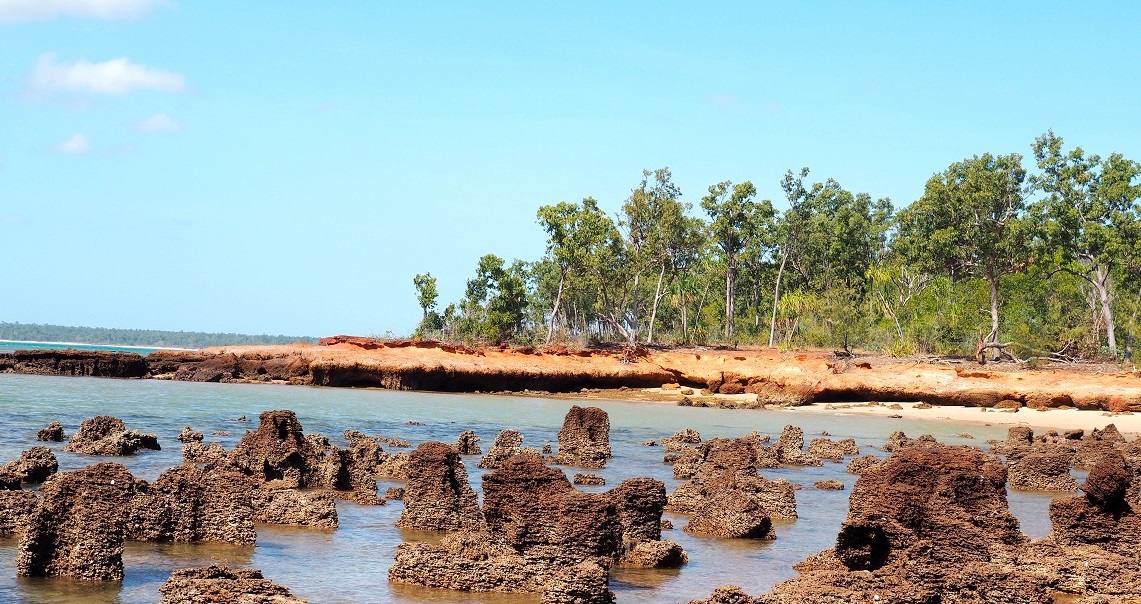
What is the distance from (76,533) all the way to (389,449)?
15.8m

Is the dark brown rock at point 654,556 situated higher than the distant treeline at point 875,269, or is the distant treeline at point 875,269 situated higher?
the distant treeline at point 875,269

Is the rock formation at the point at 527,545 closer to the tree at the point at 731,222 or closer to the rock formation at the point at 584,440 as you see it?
the rock formation at the point at 584,440

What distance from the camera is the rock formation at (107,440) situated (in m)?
22.9

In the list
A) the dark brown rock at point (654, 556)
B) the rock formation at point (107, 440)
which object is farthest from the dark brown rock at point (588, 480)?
the rock formation at point (107, 440)

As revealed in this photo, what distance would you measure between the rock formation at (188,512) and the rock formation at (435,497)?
2.34 metres

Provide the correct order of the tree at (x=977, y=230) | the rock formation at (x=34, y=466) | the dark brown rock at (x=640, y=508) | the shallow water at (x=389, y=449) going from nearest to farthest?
the shallow water at (x=389, y=449), the dark brown rock at (x=640, y=508), the rock formation at (x=34, y=466), the tree at (x=977, y=230)

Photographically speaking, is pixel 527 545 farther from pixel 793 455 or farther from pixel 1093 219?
pixel 1093 219

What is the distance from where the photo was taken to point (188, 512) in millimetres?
14055

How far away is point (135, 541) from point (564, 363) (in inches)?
1717

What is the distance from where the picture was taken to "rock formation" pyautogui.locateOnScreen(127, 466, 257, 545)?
1387cm

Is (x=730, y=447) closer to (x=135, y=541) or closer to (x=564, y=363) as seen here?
(x=135, y=541)

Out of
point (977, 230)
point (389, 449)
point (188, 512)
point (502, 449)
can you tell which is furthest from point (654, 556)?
point (977, 230)

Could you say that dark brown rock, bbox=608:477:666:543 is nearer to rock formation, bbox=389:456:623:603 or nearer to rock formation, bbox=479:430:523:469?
rock formation, bbox=389:456:623:603

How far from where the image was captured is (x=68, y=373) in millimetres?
59875
